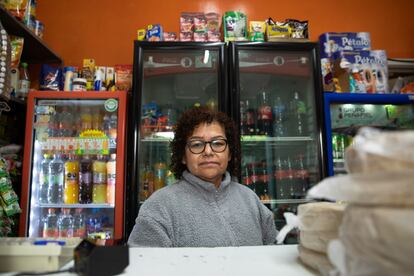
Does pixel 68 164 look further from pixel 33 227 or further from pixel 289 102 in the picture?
pixel 289 102

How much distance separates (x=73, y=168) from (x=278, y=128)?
6.17ft

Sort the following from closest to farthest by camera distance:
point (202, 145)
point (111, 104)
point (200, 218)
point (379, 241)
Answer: point (379, 241) < point (200, 218) < point (202, 145) < point (111, 104)

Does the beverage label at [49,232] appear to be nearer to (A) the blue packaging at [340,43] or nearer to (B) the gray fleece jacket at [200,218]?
(B) the gray fleece jacket at [200,218]

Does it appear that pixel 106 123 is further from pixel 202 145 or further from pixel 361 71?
pixel 361 71

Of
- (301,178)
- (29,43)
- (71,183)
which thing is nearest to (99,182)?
(71,183)

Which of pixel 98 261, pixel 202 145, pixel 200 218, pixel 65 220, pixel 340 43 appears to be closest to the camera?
pixel 98 261

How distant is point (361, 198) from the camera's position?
390mm

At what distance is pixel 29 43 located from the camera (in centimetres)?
269

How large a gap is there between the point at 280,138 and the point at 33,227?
222 centimetres

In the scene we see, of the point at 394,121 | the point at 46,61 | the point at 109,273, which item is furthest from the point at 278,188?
the point at 46,61

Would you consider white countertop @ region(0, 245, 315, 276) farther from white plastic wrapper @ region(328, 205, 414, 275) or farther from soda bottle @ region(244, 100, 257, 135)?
soda bottle @ region(244, 100, 257, 135)

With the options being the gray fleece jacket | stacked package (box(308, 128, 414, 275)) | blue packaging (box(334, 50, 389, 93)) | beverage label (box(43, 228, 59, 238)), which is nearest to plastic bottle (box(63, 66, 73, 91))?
beverage label (box(43, 228, 59, 238))

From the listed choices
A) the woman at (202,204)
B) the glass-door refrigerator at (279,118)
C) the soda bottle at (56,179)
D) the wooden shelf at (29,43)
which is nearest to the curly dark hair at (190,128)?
the woman at (202,204)

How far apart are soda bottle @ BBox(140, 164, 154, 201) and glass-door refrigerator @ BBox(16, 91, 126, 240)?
0.64 ft
